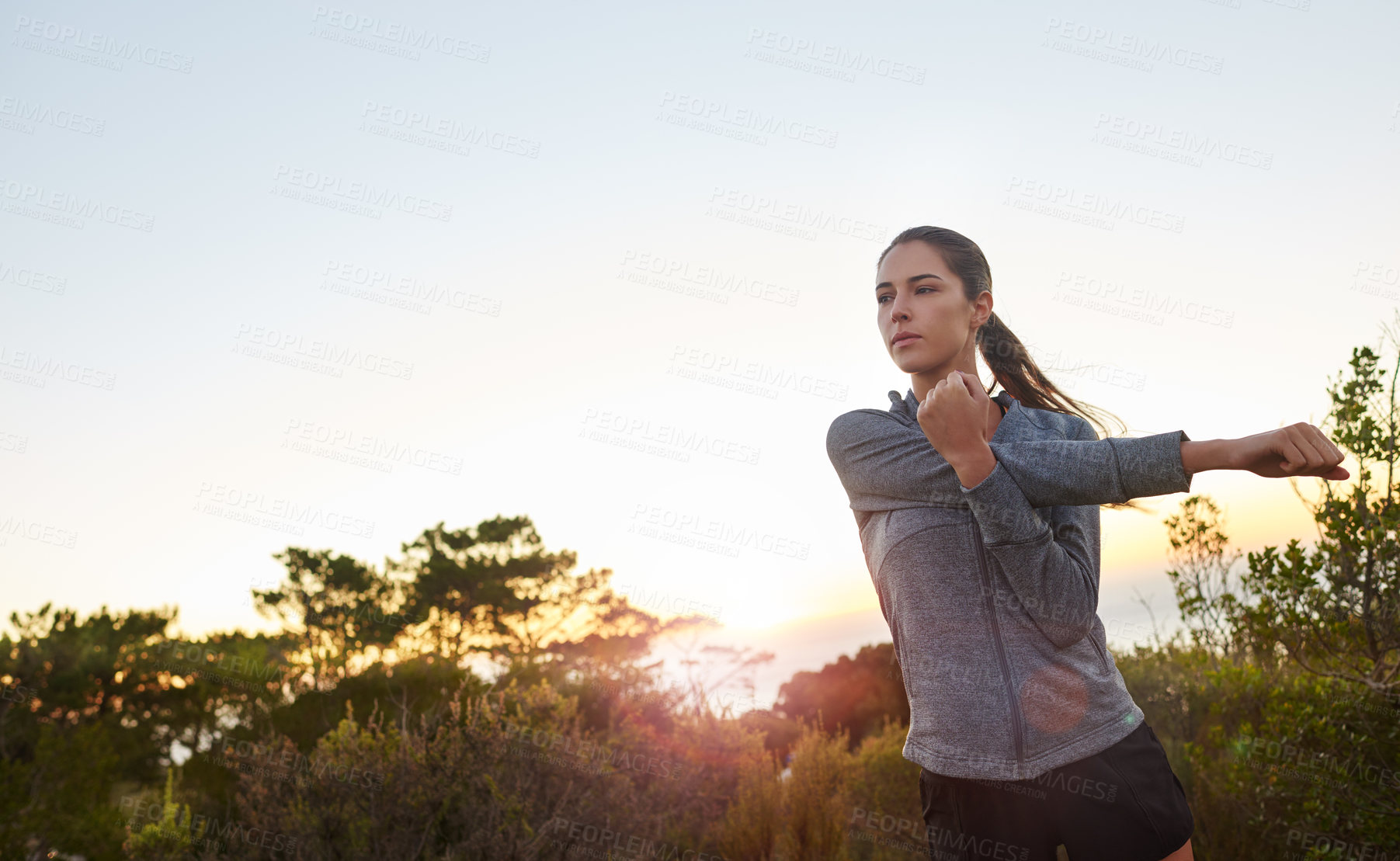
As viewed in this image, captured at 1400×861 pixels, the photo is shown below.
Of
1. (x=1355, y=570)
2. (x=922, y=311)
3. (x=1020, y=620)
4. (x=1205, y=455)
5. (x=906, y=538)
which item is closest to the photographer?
(x=1205, y=455)

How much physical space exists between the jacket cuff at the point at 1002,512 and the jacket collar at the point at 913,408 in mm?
374

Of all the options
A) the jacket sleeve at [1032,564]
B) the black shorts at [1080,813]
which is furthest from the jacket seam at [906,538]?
the black shorts at [1080,813]

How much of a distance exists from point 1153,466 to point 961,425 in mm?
351

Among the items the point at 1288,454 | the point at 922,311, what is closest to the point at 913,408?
the point at 922,311

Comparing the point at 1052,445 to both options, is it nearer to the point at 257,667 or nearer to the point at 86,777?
the point at 86,777

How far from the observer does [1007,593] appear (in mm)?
1554

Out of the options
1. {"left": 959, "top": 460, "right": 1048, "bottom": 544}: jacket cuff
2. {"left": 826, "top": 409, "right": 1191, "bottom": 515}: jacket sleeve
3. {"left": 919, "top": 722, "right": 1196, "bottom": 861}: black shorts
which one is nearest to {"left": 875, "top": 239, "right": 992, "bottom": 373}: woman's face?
{"left": 826, "top": 409, "right": 1191, "bottom": 515}: jacket sleeve

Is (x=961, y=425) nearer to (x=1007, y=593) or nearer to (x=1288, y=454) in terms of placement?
(x=1007, y=593)

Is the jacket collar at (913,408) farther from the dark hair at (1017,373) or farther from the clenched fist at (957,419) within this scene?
the clenched fist at (957,419)

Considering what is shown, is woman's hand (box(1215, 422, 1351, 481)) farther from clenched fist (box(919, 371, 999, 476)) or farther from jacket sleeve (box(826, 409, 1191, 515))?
clenched fist (box(919, 371, 999, 476))

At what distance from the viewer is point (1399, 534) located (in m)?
3.99

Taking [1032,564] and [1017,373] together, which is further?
[1017,373]

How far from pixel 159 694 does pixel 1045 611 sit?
2267 cm

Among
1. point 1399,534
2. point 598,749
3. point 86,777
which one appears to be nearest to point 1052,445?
point 1399,534
